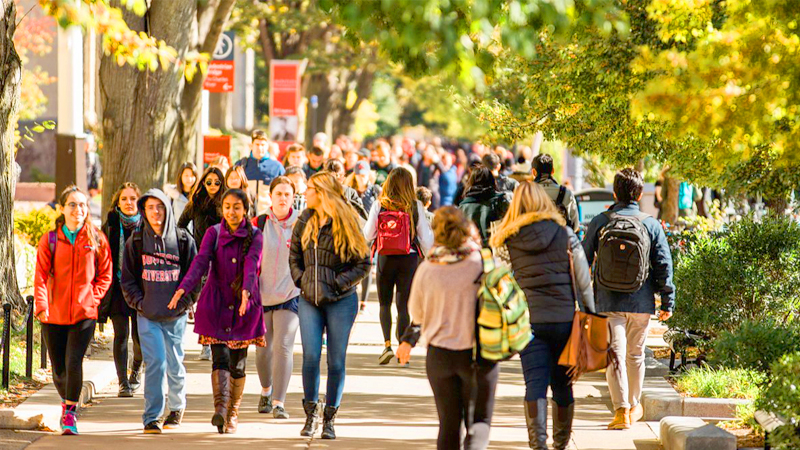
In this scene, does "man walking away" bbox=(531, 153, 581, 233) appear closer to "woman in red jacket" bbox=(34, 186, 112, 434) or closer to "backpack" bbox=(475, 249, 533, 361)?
"woman in red jacket" bbox=(34, 186, 112, 434)

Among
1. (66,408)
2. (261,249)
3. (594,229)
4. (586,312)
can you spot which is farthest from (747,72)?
(66,408)

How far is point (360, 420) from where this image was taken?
9.27 metres

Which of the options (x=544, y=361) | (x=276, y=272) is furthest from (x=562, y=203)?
(x=544, y=361)

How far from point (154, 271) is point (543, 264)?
9.05 ft

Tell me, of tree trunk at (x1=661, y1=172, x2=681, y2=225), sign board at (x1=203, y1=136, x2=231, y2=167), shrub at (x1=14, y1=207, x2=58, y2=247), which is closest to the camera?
shrub at (x1=14, y1=207, x2=58, y2=247)

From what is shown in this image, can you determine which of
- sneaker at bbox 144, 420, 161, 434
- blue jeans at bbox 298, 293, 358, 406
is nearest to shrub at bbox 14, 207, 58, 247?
sneaker at bbox 144, 420, 161, 434

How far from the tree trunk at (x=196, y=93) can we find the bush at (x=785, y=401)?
33.5ft

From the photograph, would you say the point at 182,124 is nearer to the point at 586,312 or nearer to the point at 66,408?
the point at 66,408

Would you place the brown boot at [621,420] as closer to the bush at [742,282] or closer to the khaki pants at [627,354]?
the khaki pants at [627,354]

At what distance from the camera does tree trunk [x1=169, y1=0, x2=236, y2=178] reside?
1595 centimetres

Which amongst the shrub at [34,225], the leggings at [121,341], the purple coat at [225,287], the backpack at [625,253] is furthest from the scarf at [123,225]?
the shrub at [34,225]

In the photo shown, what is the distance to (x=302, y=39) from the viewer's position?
3381 cm

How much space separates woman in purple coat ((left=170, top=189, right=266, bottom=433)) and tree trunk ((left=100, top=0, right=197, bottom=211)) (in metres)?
5.97

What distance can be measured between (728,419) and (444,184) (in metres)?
14.3
